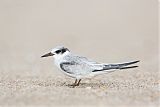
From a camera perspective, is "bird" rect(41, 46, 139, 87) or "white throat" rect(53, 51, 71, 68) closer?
"bird" rect(41, 46, 139, 87)

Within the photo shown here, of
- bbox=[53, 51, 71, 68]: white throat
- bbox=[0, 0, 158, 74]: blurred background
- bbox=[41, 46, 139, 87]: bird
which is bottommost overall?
bbox=[41, 46, 139, 87]: bird

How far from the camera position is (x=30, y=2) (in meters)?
15.6

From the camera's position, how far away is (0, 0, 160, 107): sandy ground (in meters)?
5.96

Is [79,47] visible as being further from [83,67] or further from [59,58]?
[83,67]

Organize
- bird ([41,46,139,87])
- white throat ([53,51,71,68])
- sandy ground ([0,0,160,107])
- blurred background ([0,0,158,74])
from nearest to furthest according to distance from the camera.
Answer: sandy ground ([0,0,160,107]) < bird ([41,46,139,87]) < white throat ([53,51,71,68]) < blurred background ([0,0,158,74])

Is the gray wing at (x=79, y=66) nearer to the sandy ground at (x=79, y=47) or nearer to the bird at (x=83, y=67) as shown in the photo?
the bird at (x=83, y=67)

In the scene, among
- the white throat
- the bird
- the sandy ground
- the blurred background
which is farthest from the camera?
the blurred background

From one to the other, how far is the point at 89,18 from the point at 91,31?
1064 millimetres

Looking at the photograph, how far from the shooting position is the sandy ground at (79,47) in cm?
596

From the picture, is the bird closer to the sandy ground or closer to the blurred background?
the sandy ground

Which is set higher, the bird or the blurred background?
the blurred background

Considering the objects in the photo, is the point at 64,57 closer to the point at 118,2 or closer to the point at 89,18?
the point at 89,18

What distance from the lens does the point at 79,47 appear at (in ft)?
39.4

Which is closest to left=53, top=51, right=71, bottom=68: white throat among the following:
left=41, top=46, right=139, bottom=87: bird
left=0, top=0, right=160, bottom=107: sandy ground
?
left=41, top=46, right=139, bottom=87: bird
